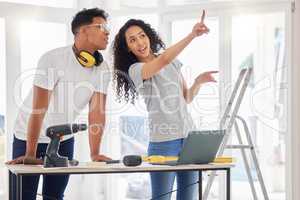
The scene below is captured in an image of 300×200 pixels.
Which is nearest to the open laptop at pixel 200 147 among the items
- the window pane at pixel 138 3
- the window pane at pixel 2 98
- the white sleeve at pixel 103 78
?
the white sleeve at pixel 103 78

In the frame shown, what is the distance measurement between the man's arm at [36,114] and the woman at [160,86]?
2.25 feet

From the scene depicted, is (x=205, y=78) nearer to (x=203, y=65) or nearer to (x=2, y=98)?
(x=203, y=65)

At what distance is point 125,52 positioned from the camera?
3973 mm

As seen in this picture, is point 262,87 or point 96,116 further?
point 262,87

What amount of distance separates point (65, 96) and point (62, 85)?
91 mm

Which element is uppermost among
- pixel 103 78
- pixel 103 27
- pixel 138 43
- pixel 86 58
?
pixel 103 27

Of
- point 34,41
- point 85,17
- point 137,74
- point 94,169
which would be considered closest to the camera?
point 94,169

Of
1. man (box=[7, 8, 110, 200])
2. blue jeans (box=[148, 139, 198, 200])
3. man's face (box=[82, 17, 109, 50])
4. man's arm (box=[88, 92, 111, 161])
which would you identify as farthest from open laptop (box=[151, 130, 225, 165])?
man's face (box=[82, 17, 109, 50])

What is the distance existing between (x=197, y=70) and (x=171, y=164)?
5.15 feet

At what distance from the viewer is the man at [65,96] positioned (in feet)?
Result: 11.4

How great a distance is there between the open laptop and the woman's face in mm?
1032

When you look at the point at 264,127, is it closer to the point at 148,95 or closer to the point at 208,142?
the point at 148,95
